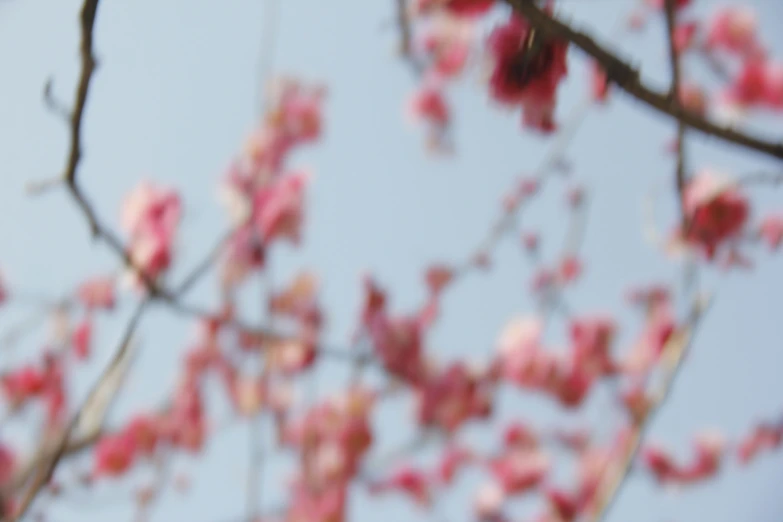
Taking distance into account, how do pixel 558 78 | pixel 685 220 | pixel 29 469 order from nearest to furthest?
pixel 558 78
pixel 685 220
pixel 29 469

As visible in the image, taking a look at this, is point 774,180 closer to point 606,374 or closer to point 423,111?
point 606,374

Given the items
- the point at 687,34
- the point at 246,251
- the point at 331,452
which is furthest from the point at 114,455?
the point at 687,34

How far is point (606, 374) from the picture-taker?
138 inches

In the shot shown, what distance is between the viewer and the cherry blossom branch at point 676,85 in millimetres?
787

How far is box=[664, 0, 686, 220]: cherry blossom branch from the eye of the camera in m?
0.79

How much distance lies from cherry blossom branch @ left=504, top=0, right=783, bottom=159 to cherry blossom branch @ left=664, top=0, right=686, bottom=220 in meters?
0.02

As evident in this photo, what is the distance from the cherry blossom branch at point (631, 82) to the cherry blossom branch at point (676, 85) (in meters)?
0.02

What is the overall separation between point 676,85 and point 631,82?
0.16m

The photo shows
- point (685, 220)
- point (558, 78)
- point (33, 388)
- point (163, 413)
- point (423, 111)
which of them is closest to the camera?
point (558, 78)

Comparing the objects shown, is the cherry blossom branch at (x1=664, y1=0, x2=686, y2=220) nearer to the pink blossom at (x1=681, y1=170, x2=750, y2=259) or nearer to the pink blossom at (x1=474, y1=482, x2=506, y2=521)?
the pink blossom at (x1=681, y1=170, x2=750, y2=259)

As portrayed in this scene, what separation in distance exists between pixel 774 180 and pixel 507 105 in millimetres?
360

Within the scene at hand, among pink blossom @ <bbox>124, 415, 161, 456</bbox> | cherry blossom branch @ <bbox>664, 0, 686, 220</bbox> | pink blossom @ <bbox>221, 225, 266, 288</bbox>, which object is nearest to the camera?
cherry blossom branch @ <bbox>664, 0, 686, 220</bbox>

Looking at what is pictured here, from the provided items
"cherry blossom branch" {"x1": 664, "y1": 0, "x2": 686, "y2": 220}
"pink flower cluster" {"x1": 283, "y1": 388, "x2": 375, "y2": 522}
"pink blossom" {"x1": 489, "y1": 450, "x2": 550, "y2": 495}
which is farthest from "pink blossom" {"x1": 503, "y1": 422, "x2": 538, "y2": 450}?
"cherry blossom branch" {"x1": 664, "y1": 0, "x2": 686, "y2": 220}

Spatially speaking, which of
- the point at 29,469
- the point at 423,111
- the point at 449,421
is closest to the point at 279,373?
the point at 449,421
